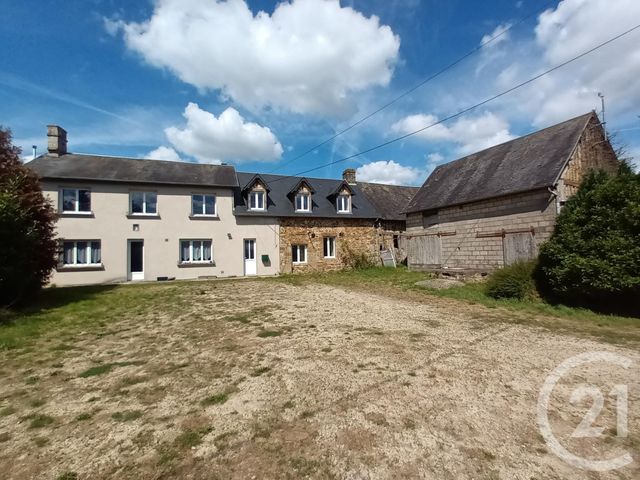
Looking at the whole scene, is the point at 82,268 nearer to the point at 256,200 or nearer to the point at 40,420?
the point at 256,200

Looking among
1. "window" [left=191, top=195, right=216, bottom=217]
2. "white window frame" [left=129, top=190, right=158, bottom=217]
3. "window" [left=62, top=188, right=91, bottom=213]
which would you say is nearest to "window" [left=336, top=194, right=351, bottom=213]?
"window" [left=191, top=195, right=216, bottom=217]

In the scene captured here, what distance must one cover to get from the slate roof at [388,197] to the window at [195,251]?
12.0m

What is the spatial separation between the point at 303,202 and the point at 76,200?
1258cm

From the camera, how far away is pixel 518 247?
13758 millimetres

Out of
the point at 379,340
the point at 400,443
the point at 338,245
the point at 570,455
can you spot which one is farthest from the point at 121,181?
the point at 570,455

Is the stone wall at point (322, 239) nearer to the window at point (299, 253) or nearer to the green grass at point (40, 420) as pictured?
the window at point (299, 253)

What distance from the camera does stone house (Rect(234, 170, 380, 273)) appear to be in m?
20.7

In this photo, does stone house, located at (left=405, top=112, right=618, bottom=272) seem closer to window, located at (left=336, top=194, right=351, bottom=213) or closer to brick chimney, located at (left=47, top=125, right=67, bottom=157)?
window, located at (left=336, top=194, right=351, bottom=213)

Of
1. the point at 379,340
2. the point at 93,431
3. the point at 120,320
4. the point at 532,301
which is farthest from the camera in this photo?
the point at 532,301

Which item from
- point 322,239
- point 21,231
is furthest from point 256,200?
point 21,231

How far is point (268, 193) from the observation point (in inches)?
859

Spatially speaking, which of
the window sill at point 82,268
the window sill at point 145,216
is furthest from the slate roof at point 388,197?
the window sill at point 82,268

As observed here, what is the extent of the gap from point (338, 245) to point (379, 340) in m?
16.0

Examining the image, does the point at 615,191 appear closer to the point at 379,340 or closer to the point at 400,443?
the point at 379,340
